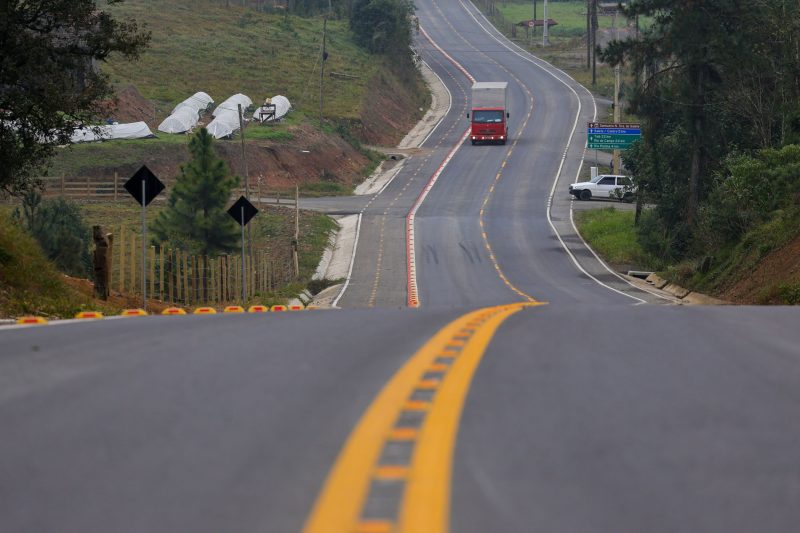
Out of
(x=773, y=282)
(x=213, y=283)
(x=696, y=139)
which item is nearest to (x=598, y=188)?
(x=696, y=139)

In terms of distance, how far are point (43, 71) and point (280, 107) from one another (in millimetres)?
66146

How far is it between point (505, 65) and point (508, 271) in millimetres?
77540

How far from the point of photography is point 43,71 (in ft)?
70.3

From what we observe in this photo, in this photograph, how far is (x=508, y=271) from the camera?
5228cm

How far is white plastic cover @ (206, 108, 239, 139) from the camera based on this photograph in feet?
255

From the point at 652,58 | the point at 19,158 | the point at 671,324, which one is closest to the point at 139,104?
the point at 652,58

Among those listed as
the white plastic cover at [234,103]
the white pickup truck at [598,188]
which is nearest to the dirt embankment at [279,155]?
the white plastic cover at [234,103]

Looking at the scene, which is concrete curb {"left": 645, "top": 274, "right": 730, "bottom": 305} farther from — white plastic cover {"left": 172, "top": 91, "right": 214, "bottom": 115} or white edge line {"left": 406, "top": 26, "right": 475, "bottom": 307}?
white plastic cover {"left": 172, "top": 91, "right": 214, "bottom": 115}

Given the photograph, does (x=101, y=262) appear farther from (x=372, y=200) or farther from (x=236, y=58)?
(x=236, y=58)

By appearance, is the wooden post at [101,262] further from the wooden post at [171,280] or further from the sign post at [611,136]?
the sign post at [611,136]

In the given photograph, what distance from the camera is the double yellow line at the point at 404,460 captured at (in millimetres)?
3439

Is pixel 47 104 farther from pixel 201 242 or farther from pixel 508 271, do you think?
pixel 508 271

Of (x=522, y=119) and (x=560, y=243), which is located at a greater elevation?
(x=522, y=119)

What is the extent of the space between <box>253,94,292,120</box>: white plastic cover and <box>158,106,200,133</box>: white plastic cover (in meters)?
5.61
